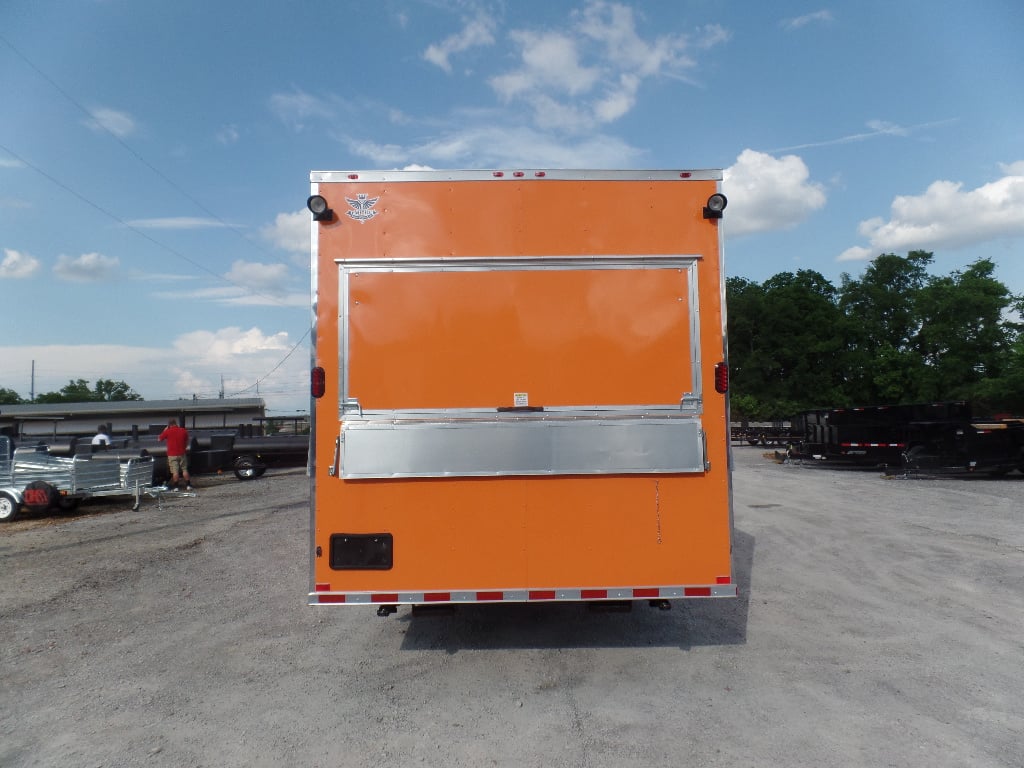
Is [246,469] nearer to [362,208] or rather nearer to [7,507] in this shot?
[7,507]

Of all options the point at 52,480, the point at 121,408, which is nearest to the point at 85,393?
the point at 121,408

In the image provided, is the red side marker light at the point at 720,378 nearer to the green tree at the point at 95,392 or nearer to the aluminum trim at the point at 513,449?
the aluminum trim at the point at 513,449

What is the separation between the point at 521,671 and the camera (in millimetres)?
4660

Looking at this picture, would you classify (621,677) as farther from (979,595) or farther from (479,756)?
(979,595)

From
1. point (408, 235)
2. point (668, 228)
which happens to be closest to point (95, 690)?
point (408, 235)

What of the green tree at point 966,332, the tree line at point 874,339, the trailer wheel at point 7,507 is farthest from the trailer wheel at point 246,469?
the green tree at point 966,332

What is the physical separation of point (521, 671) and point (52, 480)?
11.8 metres

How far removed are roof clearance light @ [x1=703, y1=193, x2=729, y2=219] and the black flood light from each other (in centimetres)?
252

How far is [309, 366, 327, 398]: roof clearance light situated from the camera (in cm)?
430

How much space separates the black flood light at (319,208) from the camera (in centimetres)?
436

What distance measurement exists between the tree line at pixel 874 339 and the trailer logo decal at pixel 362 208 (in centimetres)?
4155

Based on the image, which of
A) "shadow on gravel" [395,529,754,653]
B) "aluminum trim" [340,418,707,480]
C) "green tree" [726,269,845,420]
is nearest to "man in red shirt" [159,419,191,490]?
"shadow on gravel" [395,529,754,653]

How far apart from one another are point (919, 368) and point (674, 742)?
48.3 meters

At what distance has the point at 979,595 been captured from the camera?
6469 mm
